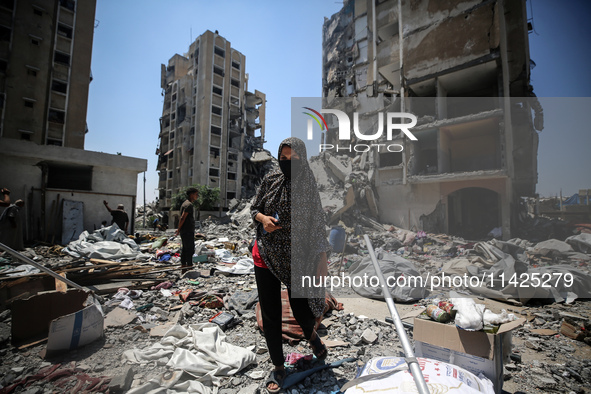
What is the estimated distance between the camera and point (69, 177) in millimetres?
9492

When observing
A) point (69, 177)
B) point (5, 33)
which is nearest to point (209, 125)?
point (5, 33)

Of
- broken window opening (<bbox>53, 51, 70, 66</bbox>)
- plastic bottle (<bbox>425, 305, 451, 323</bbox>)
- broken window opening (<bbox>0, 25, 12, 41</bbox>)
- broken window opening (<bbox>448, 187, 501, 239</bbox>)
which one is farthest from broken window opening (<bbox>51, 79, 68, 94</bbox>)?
broken window opening (<bbox>448, 187, 501, 239</bbox>)

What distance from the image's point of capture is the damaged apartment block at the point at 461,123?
9977 mm

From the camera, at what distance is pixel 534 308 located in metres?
3.22

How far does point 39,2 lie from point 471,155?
29534mm

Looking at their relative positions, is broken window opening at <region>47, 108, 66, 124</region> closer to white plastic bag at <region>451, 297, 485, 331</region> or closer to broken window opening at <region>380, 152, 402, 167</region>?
broken window opening at <region>380, 152, 402, 167</region>

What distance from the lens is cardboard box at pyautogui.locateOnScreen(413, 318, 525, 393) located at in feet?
4.58

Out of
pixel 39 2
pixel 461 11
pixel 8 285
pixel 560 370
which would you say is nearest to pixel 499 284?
pixel 560 370

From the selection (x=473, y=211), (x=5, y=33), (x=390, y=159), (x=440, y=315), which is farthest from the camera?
(x=5, y=33)

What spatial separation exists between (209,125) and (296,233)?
28835 millimetres

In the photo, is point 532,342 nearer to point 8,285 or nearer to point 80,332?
point 80,332

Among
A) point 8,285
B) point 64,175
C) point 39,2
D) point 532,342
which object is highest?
point 39,2

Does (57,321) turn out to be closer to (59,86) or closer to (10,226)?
(10,226)

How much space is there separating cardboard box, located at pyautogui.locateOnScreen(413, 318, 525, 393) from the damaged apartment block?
8.94 meters
